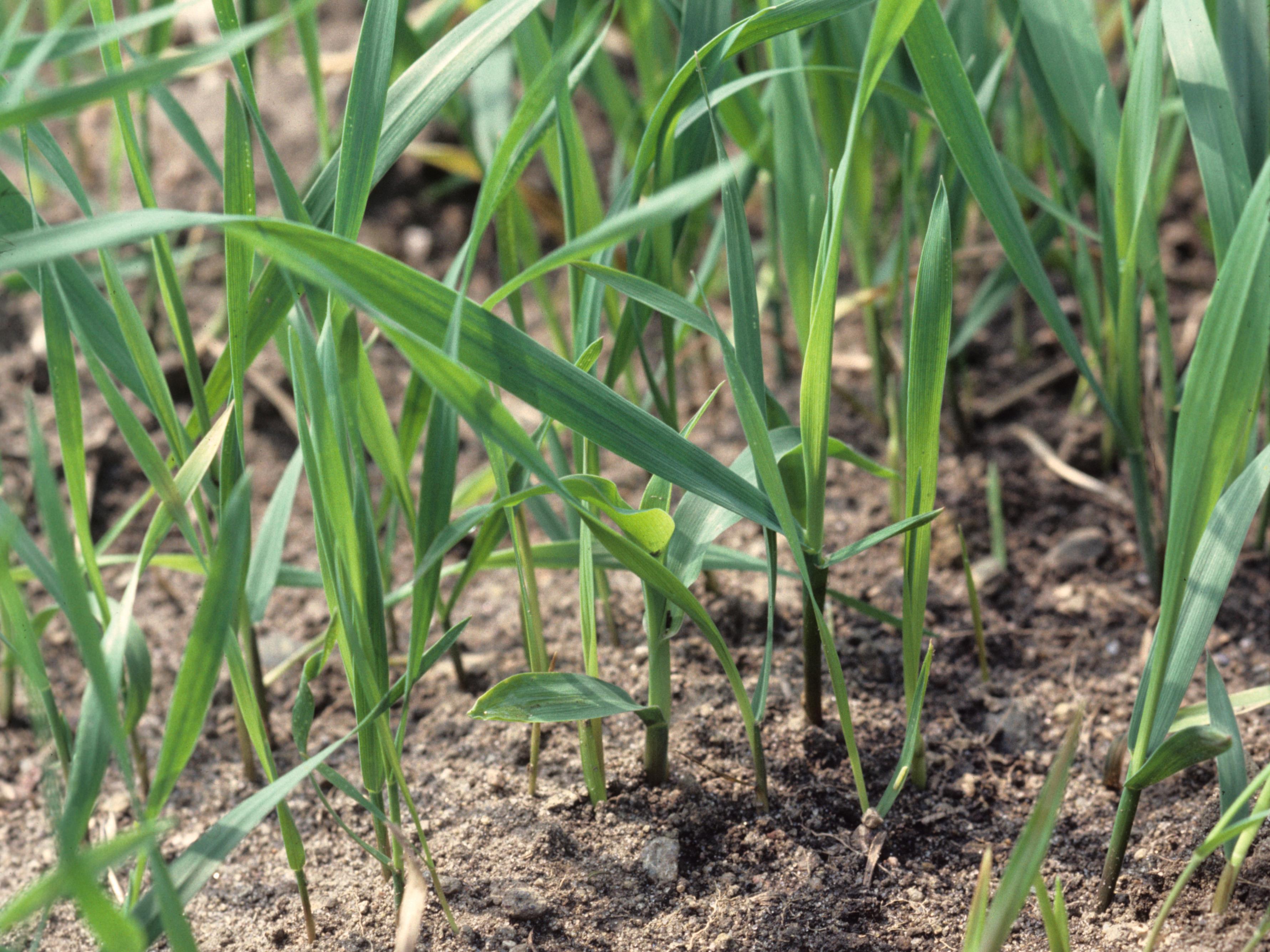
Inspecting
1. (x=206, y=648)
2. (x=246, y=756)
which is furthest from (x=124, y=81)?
(x=246, y=756)

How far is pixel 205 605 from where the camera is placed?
53cm

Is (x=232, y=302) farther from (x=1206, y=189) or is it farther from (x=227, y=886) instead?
(x=1206, y=189)

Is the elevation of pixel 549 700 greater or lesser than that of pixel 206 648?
lesser

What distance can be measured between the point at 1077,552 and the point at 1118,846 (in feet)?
1.40

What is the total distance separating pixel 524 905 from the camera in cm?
74

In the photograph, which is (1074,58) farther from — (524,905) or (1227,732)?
(524,905)

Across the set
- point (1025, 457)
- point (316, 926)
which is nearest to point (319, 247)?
point (316, 926)

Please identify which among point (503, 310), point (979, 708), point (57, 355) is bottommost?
point (979, 708)

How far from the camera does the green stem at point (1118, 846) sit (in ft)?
2.21

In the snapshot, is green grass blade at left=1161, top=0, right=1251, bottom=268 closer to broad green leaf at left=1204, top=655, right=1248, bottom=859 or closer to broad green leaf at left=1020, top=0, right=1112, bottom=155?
broad green leaf at left=1020, top=0, right=1112, bottom=155

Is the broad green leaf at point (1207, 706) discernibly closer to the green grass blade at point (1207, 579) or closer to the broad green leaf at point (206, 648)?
the green grass blade at point (1207, 579)

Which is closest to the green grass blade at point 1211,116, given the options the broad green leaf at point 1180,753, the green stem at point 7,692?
the broad green leaf at point 1180,753

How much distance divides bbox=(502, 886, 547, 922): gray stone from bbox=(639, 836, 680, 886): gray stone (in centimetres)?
8

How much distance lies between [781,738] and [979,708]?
0.18 metres
